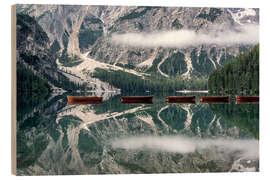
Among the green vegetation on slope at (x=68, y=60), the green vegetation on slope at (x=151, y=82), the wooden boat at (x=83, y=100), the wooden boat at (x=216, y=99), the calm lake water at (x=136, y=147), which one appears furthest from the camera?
the green vegetation on slope at (x=68, y=60)

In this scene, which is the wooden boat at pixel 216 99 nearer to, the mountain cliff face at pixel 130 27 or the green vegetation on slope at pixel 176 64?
the mountain cliff face at pixel 130 27

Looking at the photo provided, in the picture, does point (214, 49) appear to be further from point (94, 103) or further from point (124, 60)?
point (124, 60)

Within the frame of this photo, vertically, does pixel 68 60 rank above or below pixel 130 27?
below

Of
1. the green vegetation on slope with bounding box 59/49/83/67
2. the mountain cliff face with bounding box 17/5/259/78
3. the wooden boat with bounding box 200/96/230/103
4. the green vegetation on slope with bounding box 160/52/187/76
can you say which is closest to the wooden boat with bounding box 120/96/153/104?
the wooden boat with bounding box 200/96/230/103

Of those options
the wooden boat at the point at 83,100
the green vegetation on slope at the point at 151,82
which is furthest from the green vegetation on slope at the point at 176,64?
the wooden boat at the point at 83,100

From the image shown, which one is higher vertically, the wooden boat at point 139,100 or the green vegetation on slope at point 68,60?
the green vegetation on slope at point 68,60

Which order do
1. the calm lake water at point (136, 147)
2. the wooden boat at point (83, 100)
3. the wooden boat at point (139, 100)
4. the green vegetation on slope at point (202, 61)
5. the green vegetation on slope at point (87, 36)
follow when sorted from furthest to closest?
the green vegetation on slope at point (87, 36) → the green vegetation on slope at point (202, 61) → the wooden boat at point (139, 100) → the wooden boat at point (83, 100) → the calm lake water at point (136, 147)

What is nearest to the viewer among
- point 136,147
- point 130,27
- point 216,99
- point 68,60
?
point 136,147

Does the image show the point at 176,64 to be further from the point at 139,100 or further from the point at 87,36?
the point at 139,100

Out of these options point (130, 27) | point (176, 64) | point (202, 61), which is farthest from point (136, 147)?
point (176, 64)
